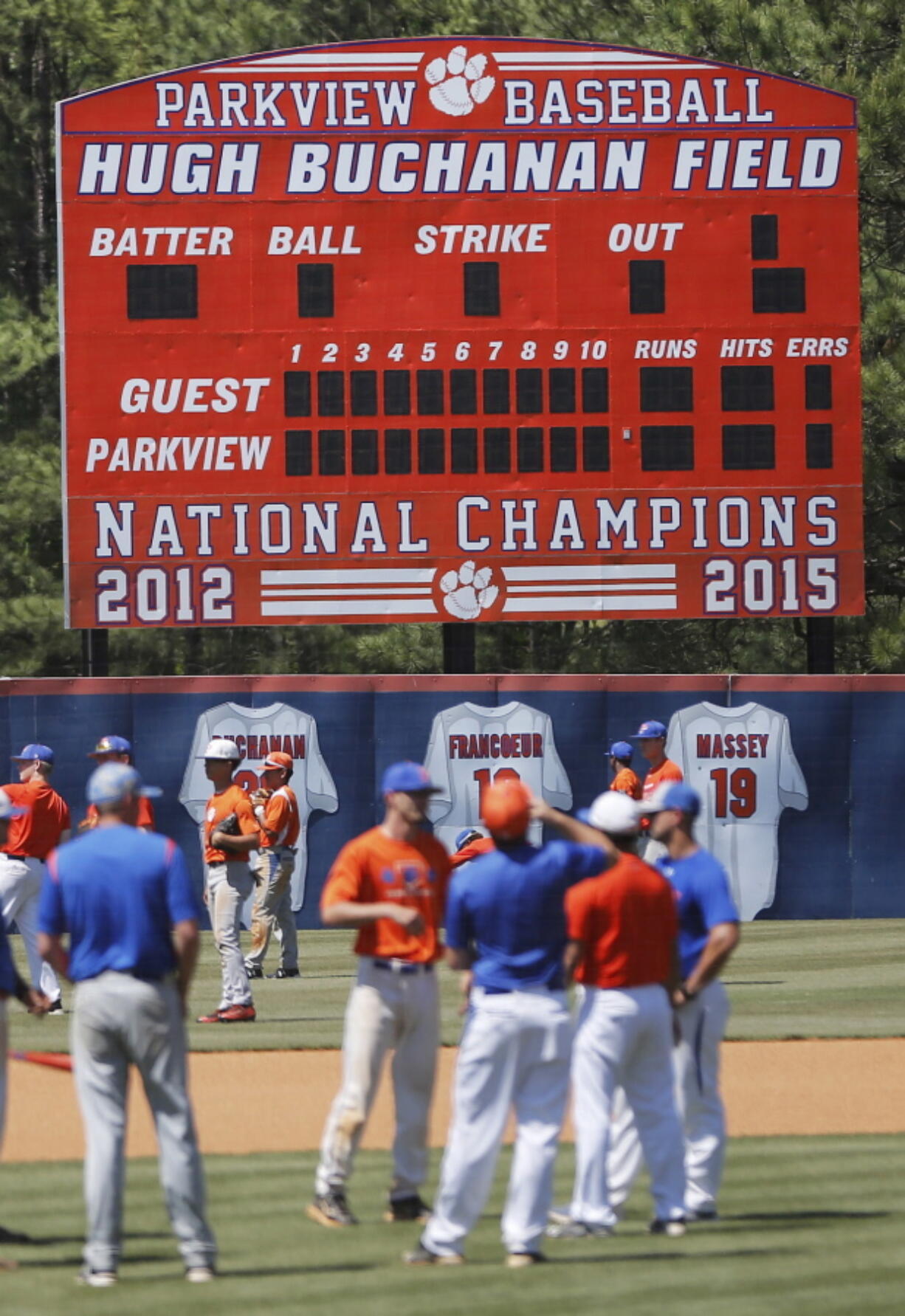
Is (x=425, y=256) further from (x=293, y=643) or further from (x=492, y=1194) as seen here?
(x=293, y=643)

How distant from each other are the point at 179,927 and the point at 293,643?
29.0 metres

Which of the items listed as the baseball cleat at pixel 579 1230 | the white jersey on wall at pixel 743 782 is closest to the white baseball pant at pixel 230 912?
the baseball cleat at pixel 579 1230

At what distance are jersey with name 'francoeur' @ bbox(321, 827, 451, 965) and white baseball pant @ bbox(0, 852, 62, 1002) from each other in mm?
6043

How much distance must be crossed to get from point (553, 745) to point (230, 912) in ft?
27.4

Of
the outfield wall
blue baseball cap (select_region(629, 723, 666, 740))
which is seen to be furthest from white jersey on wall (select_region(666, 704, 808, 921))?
blue baseball cap (select_region(629, 723, 666, 740))

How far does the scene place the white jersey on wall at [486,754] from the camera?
72.6 ft

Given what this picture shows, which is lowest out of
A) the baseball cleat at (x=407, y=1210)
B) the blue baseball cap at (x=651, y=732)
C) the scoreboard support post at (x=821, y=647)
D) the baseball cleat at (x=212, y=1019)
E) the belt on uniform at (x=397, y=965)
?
the baseball cleat at (x=212, y=1019)

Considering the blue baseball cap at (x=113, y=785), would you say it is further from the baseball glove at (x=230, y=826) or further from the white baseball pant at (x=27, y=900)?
the white baseball pant at (x=27, y=900)

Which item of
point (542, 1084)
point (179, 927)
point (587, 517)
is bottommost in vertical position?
point (542, 1084)

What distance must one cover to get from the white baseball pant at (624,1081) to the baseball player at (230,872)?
616cm

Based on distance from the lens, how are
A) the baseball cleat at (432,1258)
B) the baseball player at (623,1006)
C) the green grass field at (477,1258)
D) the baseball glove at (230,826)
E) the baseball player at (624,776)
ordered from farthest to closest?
1. the baseball player at (624,776)
2. the baseball glove at (230,826)
3. the baseball player at (623,1006)
4. the baseball cleat at (432,1258)
5. the green grass field at (477,1258)

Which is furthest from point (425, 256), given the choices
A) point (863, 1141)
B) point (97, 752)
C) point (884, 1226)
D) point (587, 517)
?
point (884, 1226)

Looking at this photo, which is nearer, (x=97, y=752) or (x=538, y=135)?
(x=97, y=752)

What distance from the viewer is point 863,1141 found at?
34.9ft
